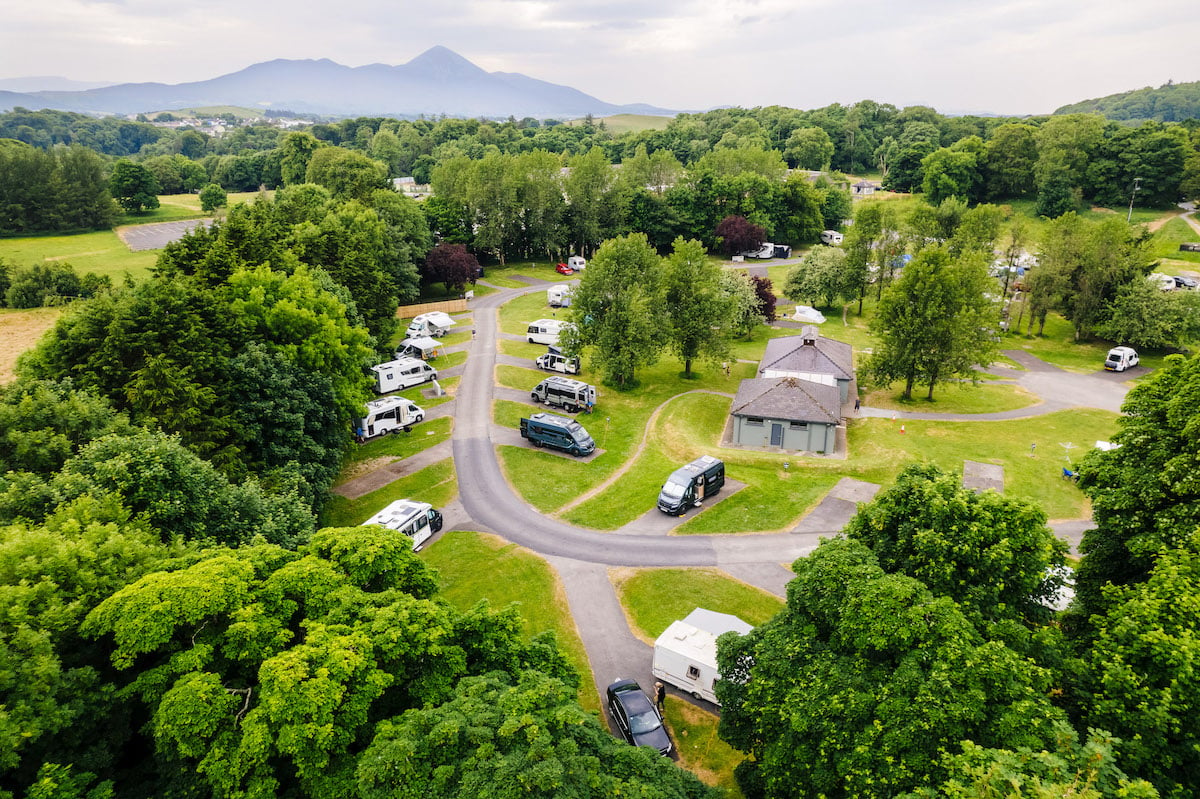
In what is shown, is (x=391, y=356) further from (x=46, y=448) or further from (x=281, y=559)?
(x=281, y=559)

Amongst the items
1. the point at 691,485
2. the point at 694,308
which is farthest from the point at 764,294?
the point at 691,485

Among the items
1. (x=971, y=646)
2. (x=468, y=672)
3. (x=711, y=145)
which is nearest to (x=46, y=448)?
(x=468, y=672)

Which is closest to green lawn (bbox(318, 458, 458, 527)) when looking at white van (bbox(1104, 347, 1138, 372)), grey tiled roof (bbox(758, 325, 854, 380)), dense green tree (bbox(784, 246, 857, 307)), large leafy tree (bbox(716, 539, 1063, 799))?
large leafy tree (bbox(716, 539, 1063, 799))

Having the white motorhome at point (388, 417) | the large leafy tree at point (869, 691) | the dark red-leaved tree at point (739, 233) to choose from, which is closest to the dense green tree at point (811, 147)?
the dark red-leaved tree at point (739, 233)

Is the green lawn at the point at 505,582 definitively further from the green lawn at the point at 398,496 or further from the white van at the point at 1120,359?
the white van at the point at 1120,359

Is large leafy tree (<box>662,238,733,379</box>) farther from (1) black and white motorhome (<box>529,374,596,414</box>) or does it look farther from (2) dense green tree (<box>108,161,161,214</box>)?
(2) dense green tree (<box>108,161,161,214</box>)

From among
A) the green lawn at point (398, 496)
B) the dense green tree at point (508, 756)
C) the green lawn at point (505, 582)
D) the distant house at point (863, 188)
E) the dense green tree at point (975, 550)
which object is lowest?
the green lawn at point (505, 582)
